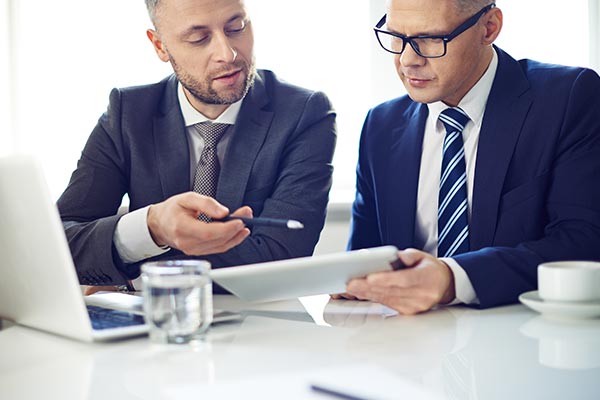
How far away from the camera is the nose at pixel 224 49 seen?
2.32 m

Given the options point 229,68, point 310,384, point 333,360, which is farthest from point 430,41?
point 310,384

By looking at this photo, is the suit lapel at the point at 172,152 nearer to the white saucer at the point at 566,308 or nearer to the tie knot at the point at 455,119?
the tie knot at the point at 455,119

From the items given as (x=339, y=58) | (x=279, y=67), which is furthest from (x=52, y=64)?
(x=339, y=58)

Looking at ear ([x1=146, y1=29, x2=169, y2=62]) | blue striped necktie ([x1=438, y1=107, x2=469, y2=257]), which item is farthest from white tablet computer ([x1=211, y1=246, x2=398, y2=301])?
ear ([x1=146, y1=29, x2=169, y2=62])

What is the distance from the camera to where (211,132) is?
2.36 metres

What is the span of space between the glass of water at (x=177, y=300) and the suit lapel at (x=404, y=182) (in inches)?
35.5

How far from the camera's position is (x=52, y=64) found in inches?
155

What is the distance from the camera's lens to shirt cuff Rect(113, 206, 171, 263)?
1905 mm

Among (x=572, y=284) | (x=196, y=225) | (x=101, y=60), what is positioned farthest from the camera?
(x=101, y=60)

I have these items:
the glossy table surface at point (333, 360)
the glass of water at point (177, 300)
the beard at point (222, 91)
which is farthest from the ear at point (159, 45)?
the glass of water at point (177, 300)

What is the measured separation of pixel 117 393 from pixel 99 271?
930mm

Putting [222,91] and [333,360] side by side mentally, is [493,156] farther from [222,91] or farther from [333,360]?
[333,360]

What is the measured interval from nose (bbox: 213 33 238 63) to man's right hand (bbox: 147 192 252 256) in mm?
607

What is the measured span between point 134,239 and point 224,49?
2.10 ft
